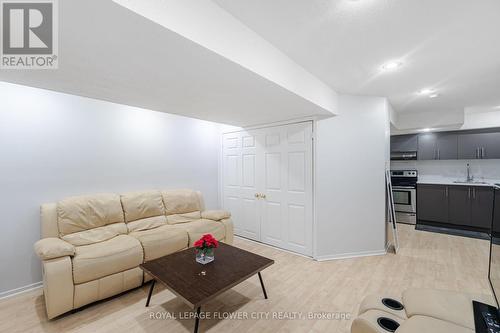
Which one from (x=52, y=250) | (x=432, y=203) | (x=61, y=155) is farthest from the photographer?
(x=432, y=203)

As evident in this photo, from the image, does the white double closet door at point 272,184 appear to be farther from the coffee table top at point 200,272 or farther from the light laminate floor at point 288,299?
the coffee table top at point 200,272

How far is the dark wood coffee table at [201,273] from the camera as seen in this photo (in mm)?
1695

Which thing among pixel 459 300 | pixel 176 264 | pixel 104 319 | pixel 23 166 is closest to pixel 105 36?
pixel 176 264

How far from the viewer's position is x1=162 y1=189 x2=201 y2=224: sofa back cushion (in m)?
3.41

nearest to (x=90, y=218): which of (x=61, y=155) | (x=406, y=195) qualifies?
(x=61, y=155)

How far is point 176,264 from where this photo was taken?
7.18 ft

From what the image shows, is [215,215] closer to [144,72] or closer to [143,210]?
[143,210]

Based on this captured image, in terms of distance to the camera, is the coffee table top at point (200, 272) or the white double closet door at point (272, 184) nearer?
the coffee table top at point (200, 272)

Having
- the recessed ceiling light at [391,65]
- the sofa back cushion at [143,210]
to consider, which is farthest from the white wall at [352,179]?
the sofa back cushion at [143,210]

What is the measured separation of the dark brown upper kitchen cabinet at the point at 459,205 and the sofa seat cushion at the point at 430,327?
4577mm

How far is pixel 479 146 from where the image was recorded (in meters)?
4.50

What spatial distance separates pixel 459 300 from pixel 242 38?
7.79 feet

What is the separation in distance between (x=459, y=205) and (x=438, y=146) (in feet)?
4.37

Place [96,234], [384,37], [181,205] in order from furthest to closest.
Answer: [181,205]
[96,234]
[384,37]
